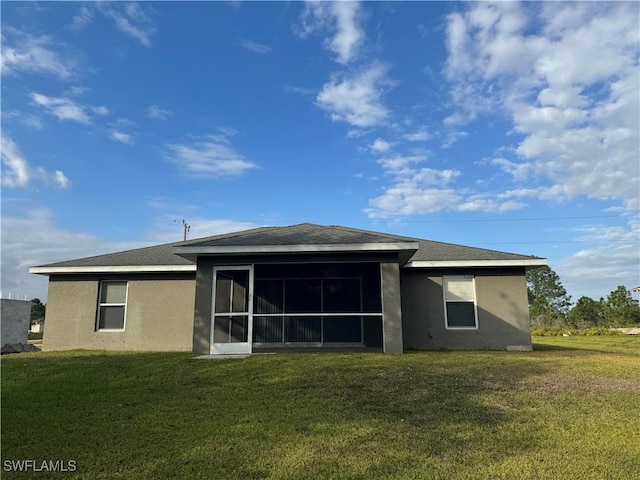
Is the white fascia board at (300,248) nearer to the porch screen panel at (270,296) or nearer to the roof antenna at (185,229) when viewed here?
the porch screen panel at (270,296)

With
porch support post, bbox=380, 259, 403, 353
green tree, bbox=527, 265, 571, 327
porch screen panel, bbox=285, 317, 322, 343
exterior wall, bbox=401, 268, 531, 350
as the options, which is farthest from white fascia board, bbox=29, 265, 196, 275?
green tree, bbox=527, 265, 571, 327

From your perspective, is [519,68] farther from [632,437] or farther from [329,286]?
[632,437]

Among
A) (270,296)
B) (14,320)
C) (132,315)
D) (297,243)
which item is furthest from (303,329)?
(14,320)

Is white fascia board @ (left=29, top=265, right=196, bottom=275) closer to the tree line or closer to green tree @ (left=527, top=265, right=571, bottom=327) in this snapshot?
the tree line

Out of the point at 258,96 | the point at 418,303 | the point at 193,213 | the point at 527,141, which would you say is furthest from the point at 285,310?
the point at 193,213

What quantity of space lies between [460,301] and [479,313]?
595mm

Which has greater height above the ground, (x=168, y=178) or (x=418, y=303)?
(x=168, y=178)

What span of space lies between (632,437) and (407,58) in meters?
12.9

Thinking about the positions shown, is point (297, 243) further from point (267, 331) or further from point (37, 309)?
point (37, 309)

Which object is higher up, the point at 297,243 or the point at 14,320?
the point at 297,243

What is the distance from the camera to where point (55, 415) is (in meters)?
5.25

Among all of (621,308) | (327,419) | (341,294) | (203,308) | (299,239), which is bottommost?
(327,419)

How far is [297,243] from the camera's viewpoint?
9883 mm

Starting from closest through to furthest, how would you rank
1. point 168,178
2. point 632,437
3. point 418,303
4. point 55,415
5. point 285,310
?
point 632,437
point 55,415
point 418,303
point 285,310
point 168,178
